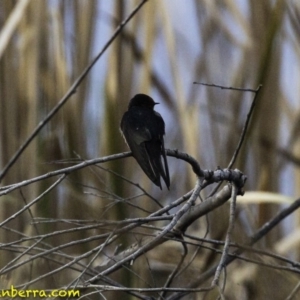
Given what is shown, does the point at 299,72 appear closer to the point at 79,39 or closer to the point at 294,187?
the point at 294,187

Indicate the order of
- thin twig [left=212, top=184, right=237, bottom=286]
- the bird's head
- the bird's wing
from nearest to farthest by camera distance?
thin twig [left=212, top=184, right=237, bottom=286]
the bird's wing
the bird's head

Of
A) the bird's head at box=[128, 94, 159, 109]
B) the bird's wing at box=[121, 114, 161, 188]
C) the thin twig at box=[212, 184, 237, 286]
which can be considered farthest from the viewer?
the bird's head at box=[128, 94, 159, 109]

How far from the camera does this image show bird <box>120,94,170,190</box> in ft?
4.98

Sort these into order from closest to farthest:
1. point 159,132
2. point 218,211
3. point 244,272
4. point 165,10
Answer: point 159,132 < point 218,211 < point 244,272 < point 165,10

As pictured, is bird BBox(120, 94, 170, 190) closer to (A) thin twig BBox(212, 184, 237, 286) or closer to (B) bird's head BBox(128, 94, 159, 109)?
(B) bird's head BBox(128, 94, 159, 109)

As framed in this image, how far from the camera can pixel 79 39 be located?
2445mm

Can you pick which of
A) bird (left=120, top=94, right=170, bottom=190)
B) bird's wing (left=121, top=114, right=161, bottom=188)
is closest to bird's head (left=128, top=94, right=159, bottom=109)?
bird (left=120, top=94, right=170, bottom=190)

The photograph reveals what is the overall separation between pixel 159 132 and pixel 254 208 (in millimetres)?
841

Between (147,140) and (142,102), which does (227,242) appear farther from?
(142,102)

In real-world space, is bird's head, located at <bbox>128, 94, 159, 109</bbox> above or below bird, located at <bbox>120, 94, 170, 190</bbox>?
above

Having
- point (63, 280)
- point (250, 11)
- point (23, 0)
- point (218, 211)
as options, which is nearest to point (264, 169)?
point (218, 211)

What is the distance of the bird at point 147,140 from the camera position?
152 cm

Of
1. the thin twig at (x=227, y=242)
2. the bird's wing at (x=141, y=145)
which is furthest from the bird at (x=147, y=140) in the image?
the thin twig at (x=227, y=242)

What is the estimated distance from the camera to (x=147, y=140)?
1.64m
